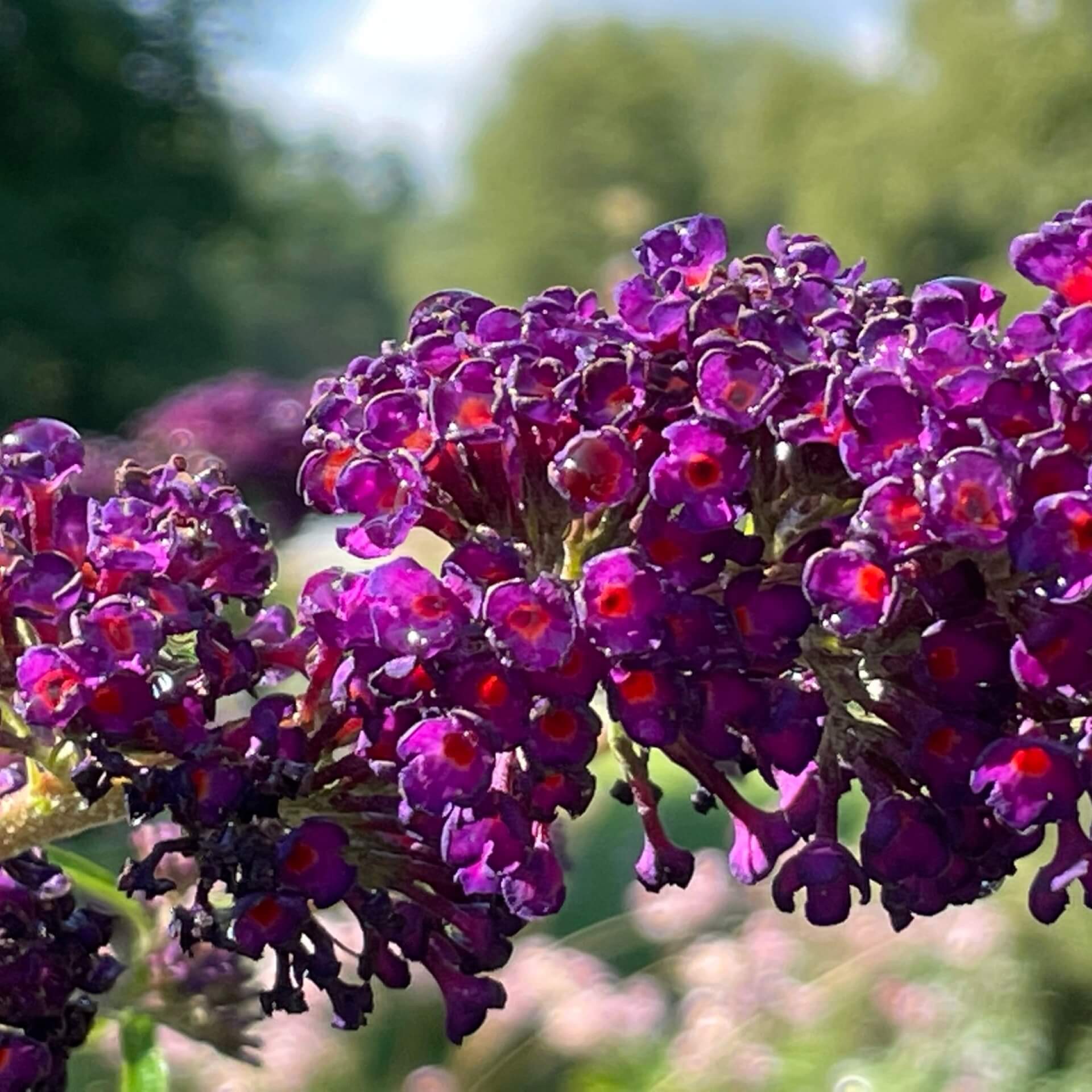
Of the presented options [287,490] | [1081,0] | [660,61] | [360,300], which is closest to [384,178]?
[360,300]

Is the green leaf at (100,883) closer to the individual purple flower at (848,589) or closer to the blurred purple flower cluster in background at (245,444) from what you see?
the individual purple flower at (848,589)

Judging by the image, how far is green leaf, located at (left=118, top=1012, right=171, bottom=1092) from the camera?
0.67 m

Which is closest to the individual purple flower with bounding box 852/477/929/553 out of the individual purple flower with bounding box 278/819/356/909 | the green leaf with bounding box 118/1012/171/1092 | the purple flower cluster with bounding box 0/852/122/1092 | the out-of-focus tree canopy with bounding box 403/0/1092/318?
the individual purple flower with bounding box 278/819/356/909

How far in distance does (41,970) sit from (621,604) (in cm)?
32

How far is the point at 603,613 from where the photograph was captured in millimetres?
413

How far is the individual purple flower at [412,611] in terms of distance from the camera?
42cm

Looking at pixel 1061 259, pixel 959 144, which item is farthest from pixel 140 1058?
pixel 959 144

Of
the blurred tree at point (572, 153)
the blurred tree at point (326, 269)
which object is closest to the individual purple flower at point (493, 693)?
the blurred tree at point (326, 269)

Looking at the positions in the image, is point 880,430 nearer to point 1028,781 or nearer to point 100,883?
point 1028,781

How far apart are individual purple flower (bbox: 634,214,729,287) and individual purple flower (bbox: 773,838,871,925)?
21 cm

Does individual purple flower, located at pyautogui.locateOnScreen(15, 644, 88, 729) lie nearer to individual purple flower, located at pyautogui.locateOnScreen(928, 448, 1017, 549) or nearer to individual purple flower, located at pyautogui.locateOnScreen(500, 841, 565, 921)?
individual purple flower, located at pyautogui.locateOnScreen(500, 841, 565, 921)

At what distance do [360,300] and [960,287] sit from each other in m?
20.6

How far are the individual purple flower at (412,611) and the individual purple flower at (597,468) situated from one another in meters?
0.05

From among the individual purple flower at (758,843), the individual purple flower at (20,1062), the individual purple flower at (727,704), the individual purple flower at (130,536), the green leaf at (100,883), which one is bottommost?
the individual purple flower at (758,843)
